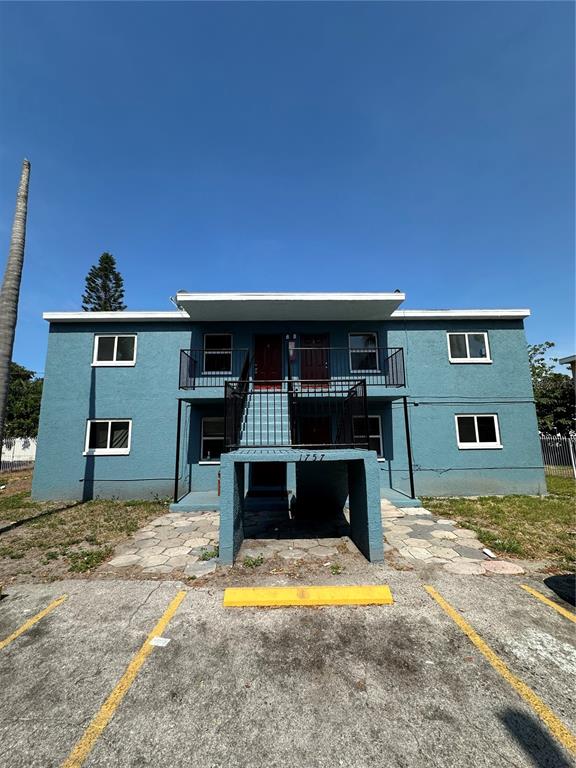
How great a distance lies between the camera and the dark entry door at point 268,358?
11.7 metres

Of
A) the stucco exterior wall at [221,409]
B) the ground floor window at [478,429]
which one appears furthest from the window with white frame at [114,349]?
the ground floor window at [478,429]

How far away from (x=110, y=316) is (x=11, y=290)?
338 centimetres

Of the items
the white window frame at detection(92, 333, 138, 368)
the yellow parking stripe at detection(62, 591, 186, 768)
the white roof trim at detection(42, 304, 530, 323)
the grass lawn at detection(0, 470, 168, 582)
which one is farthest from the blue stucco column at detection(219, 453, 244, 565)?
the white window frame at detection(92, 333, 138, 368)

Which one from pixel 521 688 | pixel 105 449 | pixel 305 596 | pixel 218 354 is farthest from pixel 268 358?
pixel 521 688

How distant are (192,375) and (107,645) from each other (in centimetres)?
865

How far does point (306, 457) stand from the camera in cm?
520

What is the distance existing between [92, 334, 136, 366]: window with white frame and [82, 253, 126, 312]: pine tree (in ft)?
90.5

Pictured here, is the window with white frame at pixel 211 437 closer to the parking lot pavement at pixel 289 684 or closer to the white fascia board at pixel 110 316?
the white fascia board at pixel 110 316

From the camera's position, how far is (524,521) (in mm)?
7605

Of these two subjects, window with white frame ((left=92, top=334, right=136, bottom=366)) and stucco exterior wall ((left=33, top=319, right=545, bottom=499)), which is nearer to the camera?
stucco exterior wall ((left=33, top=319, right=545, bottom=499))

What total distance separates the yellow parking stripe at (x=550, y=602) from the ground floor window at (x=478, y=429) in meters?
7.20

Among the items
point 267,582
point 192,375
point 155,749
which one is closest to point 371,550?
point 267,582

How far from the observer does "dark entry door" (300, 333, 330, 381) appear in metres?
11.6

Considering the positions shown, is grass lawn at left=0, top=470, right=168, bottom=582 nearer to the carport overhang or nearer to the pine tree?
the carport overhang
